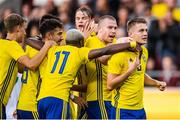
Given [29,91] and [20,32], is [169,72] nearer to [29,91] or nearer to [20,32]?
[29,91]

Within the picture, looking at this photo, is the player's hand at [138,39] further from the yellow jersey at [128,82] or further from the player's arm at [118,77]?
the player's arm at [118,77]

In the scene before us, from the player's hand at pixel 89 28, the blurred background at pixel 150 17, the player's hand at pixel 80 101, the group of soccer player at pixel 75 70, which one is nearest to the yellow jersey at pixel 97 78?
the group of soccer player at pixel 75 70

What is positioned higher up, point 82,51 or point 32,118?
point 82,51

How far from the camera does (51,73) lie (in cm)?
1075

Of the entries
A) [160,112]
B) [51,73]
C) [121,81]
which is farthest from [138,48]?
[160,112]

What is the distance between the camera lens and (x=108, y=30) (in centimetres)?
1150

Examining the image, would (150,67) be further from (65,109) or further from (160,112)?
(65,109)

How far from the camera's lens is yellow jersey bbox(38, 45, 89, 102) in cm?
1067

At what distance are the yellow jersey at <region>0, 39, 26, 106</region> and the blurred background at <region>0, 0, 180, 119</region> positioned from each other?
601cm

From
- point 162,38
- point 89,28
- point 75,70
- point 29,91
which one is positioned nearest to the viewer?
point 75,70

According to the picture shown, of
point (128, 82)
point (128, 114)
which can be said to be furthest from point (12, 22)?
point (128, 114)

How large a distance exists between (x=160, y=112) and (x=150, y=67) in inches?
164

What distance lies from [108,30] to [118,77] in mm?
1028

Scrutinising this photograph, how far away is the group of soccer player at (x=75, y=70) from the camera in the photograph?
35.0 feet
